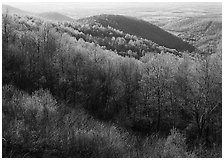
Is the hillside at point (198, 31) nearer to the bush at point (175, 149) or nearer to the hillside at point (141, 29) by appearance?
the hillside at point (141, 29)

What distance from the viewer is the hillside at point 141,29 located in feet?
285

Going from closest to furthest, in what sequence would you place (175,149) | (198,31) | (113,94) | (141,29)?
(175,149) < (113,94) < (141,29) < (198,31)

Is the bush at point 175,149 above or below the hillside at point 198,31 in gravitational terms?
below

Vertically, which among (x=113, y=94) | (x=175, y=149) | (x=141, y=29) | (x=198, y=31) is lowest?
(x=175, y=149)

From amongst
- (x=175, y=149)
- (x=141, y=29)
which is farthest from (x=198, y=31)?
(x=175, y=149)

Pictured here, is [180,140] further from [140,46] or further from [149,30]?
[149,30]

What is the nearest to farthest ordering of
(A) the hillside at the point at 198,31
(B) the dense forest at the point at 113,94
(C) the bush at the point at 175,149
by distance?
(C) the bush at the point at 175,149
(B) the dense forest at the point at 113,94
(A) the hillside at the point at 198,31

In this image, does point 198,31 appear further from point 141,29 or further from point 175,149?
point 175,149

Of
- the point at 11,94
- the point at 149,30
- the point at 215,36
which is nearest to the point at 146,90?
the point at 11,94

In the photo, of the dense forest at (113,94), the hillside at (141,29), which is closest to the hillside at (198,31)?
the hillside at (141,29)

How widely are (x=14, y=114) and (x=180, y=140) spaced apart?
993cm

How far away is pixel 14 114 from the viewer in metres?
15.7

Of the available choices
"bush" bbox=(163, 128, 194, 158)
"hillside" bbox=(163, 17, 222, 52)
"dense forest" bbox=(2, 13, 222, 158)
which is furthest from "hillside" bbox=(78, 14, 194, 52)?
"bush" bbox=(163, 128, 194, 158)

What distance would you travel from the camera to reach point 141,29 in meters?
93.5
